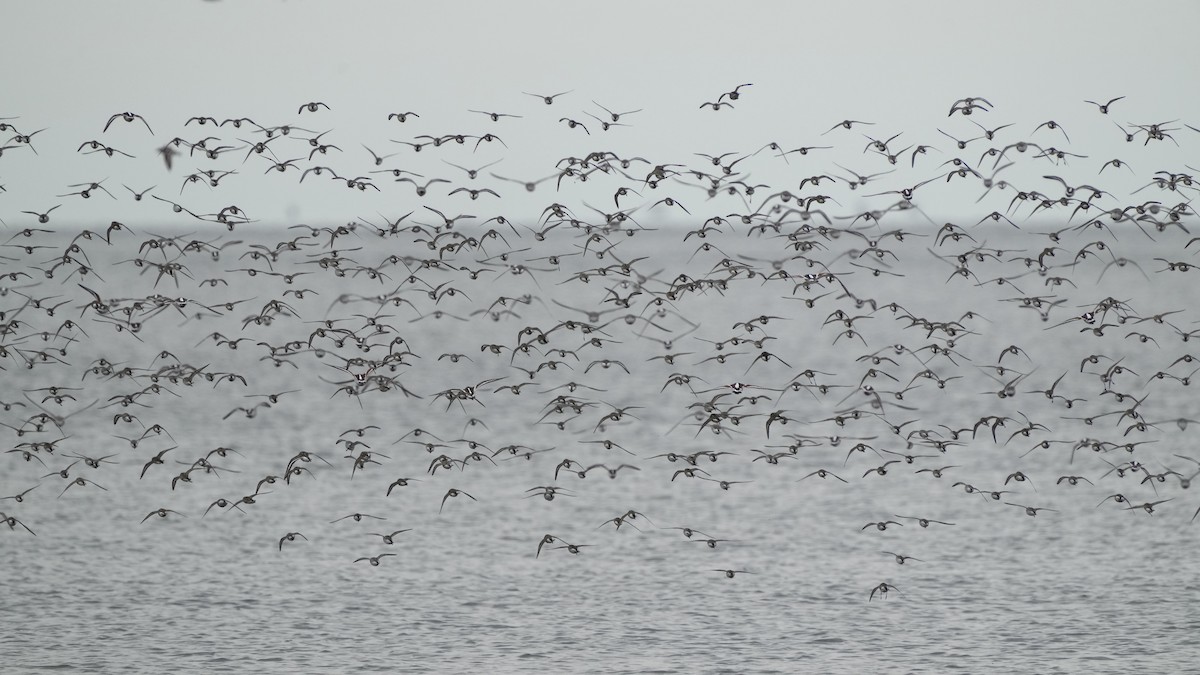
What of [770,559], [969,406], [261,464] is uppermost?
[969,406]

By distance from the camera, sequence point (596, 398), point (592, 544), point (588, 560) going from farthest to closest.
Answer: point (596, 398), point (592, 544), point (588, 560)

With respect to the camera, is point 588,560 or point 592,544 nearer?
point 588,560

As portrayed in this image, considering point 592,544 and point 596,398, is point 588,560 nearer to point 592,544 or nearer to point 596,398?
point 592,544

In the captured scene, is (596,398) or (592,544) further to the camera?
(596,398)

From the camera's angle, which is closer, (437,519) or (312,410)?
(437,519)

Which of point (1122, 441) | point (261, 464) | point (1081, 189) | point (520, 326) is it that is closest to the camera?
point (1081, 189)

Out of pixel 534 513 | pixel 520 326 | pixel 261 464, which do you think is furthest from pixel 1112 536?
pixel 520 326

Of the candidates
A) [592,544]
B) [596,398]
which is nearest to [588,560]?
[592,544]

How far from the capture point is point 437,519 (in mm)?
55000

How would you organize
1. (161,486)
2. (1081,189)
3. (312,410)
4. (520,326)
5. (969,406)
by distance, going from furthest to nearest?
(520,326)
(969,406)
(312,410)
(161,486)
(1081,189)

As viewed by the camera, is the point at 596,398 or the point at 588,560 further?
the point at 596,398

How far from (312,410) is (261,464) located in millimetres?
20495

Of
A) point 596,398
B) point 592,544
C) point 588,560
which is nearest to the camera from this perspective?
point 588,560

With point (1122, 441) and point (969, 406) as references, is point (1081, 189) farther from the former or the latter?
point (969, 406)
